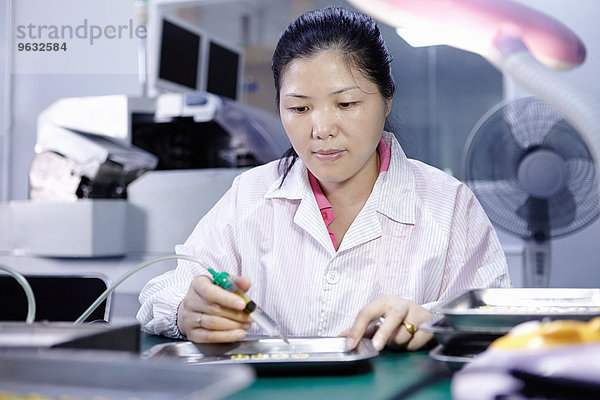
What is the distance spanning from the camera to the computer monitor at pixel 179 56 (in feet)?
8.73

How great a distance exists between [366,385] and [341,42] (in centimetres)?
79

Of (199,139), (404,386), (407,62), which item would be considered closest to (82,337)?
(404,386)

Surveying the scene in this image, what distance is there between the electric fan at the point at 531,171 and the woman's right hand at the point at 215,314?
4.01ft

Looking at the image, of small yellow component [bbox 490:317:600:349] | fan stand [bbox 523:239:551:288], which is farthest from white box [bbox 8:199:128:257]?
small yellow component [bbox 490:317:600:349]

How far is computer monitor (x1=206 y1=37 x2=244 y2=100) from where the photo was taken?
294 centimetres

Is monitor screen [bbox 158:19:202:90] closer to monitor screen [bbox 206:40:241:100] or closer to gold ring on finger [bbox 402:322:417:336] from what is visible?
monitor screen [bbox 206:40:241:100]

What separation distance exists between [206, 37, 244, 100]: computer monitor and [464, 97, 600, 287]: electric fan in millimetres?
1418

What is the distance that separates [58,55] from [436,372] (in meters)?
1.58

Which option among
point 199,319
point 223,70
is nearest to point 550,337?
point 199,319

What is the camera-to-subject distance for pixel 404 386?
70 cm

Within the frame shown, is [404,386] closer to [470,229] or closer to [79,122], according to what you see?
[470,229]

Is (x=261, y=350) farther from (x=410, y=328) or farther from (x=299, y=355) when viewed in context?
(x=410, y=328)

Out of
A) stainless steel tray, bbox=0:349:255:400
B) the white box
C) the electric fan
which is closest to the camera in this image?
stainless steel tray, bbox=0:349:255:400

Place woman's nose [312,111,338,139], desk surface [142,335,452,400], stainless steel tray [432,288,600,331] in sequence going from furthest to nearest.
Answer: woman's nose [312,111,338,139]
stainless steel tray [432,288,600,331]
desk surface [142,335,452,400]
